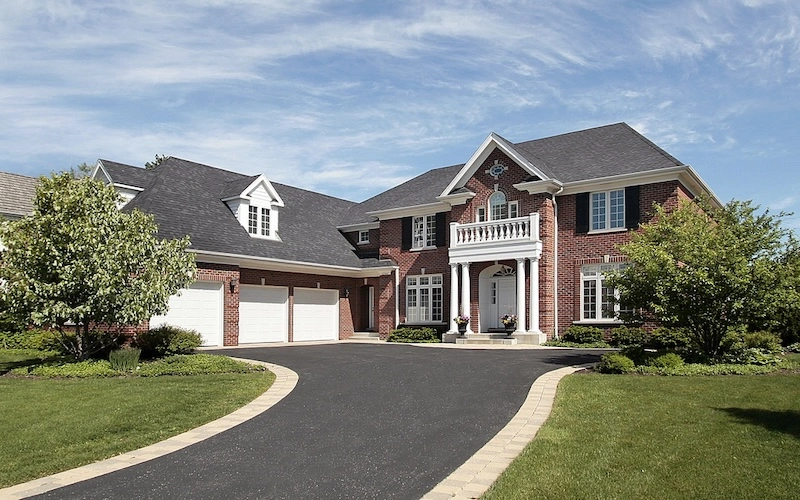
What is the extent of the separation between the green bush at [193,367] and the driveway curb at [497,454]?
22.6ft

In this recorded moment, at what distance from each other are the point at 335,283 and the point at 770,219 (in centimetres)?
1842

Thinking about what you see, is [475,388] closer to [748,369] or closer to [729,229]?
[748,369]

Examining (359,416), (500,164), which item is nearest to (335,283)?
(500,164)

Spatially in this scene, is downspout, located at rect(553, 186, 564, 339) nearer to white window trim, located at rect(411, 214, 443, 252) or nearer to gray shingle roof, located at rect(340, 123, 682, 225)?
gray shingle roof, located at rect(340, 123, 682, 225)

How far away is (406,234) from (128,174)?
11738 millimetres

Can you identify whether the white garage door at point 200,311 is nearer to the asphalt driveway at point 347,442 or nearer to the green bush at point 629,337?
the asphalt driveway at point 347,442

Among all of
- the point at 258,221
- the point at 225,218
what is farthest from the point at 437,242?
the point at 225,218

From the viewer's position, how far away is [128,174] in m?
24.7

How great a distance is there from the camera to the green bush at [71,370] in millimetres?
14031

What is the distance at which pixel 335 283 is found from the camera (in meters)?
29.2

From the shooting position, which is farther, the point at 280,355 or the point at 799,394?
the point at 280,355

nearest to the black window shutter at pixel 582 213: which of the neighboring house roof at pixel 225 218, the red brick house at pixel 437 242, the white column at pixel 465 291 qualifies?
the red brick house at pixel 437 242

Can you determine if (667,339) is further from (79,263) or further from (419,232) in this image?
(79,263)

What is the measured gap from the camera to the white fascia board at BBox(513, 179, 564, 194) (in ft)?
78.9
